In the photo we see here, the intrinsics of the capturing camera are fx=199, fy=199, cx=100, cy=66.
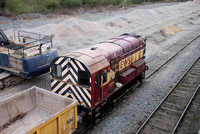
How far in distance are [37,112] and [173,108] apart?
24.4ft

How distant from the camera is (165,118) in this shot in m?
10.4

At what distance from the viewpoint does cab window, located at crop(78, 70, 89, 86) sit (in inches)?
328

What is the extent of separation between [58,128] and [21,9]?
38912 mm

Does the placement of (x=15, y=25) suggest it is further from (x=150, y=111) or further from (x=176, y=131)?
(x=176, y=131)

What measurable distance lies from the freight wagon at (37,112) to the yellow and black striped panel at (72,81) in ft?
2.82

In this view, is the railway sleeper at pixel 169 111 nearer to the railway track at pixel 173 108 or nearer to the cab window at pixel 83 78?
the railway track at pixel 173 108

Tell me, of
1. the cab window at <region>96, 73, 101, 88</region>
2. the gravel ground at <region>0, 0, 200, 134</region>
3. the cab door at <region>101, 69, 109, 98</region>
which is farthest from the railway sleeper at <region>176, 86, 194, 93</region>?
the cab window at <region>96, 73, 101, 88</region>

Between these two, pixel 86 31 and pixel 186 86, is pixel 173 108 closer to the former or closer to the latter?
pixel 186 86

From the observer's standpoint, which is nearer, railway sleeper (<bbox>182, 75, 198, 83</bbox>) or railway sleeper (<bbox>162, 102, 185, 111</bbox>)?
railway sleeper (<bbox>162, 102, 185, 111</bbox>)

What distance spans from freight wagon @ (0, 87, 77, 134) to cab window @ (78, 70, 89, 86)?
1.02 m

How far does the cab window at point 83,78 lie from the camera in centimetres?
834

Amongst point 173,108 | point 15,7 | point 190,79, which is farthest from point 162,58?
point 15,7

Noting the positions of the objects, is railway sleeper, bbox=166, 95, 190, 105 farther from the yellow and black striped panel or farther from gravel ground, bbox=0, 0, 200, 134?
the yellow and black striped panel

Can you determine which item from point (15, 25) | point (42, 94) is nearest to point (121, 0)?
point (15, 25)
